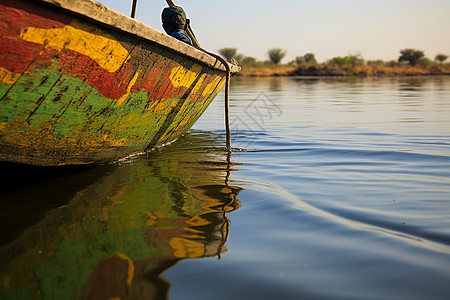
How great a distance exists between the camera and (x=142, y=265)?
A: 1677 mm

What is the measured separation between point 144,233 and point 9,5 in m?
1.27

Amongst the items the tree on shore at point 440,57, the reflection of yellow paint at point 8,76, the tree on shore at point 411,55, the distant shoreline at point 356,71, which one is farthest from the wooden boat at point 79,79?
the tree on shore at point 440,57

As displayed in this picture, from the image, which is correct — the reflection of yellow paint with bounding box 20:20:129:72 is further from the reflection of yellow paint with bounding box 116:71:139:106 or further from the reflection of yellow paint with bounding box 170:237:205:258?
the reflection of yellow paint with bounding box 170:237:205:258

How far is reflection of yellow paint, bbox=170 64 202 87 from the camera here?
3613 millimetres

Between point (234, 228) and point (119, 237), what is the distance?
576 mm

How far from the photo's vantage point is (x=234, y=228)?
2.14 metres

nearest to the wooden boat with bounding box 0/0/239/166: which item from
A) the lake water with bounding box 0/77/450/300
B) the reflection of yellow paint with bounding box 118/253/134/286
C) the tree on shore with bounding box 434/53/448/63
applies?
the lake water with bounding box 0/77/450/300

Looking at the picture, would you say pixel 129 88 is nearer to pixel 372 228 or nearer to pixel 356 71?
pixel 372 228

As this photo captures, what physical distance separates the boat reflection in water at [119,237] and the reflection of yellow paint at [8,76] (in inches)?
29.4

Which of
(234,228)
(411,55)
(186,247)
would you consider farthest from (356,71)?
(186,247)

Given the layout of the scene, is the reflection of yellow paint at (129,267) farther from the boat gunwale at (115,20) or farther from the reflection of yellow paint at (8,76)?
the boat gunwale at (115,20)

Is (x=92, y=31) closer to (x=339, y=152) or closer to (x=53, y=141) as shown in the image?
→ (x=53, y=141)

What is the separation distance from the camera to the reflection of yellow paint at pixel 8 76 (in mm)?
2135

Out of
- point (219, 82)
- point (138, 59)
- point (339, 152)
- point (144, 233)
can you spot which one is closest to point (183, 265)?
point (144, 233)
